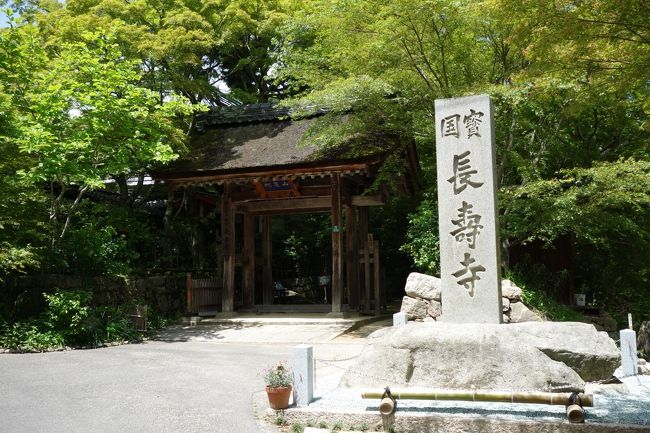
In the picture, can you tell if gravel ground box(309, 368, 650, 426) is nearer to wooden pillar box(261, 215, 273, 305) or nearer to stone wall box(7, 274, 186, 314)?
stone wall box(7, 274, 186, 314)

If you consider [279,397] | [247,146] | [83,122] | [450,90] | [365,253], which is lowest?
[279,397]

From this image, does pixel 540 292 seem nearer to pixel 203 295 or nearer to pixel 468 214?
pixel 468 214

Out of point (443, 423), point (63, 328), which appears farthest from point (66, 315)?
point (443, 423)

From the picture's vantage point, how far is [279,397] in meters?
6.07

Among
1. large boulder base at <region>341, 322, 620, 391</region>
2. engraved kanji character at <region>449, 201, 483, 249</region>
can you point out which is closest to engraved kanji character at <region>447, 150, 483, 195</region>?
engraved kanji character at <region>449, 201, 483, 249</region>

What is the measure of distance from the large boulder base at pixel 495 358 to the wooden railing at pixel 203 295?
952 cm

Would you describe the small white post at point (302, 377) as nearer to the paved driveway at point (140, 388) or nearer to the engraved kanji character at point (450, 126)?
the paved driveway at point (140, 388)

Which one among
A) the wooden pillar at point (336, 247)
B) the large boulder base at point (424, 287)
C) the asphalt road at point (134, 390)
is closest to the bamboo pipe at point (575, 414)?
the asphalt road at point (134, 390)

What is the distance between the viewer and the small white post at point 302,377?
245 inches

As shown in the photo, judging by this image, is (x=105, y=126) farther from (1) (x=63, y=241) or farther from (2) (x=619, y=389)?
(2) (x=619, y=389)

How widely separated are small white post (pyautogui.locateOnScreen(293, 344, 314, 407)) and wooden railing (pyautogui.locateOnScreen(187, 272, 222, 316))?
9.81 m

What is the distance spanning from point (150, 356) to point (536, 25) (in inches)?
335

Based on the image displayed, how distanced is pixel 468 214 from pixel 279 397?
3522 mm

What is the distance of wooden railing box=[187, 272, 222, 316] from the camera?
1555 centimetres
